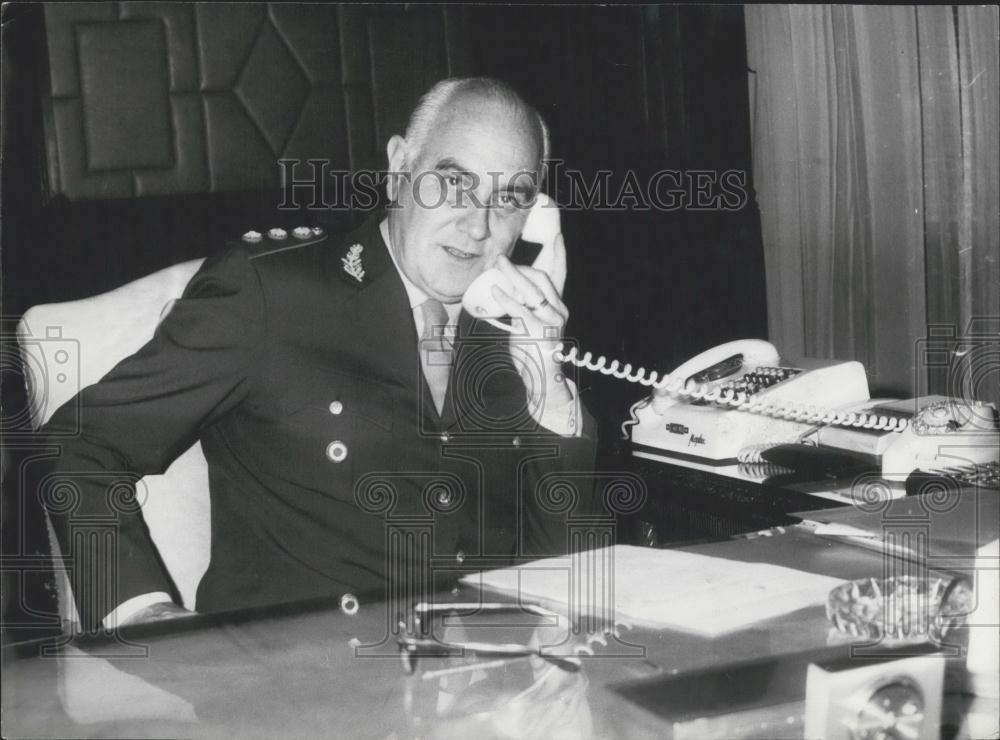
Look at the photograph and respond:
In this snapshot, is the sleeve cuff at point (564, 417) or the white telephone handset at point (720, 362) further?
the white telephone handset at point (720, 362)

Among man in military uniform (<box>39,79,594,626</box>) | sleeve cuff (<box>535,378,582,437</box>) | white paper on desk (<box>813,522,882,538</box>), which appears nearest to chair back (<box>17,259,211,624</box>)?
man in military uniform (<box>39,79,594,626</box>)

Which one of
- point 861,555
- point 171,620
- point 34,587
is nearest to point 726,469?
point 861,555

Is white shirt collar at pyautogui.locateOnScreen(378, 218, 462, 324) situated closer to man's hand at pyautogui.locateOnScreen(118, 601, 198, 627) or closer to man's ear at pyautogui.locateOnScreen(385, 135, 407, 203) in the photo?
man's ear at pyautogui.locateOnScreen(385, 135, 407, 203)

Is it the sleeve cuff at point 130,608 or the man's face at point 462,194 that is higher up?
the man's face at point 462,194

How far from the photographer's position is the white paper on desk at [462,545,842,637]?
110 cm

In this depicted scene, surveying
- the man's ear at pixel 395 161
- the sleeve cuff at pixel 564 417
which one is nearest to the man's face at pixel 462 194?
the man's ear at pixel 395 161

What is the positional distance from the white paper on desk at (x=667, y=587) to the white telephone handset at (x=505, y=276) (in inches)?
14.5

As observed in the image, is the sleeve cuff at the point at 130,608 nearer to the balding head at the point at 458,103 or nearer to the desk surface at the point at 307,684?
the desk surface at the point at 307,684

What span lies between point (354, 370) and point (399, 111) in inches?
14.5

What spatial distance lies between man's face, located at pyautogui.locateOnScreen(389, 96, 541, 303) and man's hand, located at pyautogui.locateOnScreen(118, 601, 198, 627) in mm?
549

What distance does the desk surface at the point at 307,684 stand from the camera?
3.08 feet

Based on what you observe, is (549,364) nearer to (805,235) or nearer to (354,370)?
(354,370)

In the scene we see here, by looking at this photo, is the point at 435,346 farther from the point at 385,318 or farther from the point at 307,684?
the point at 307,684

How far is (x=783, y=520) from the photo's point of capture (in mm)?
1533
